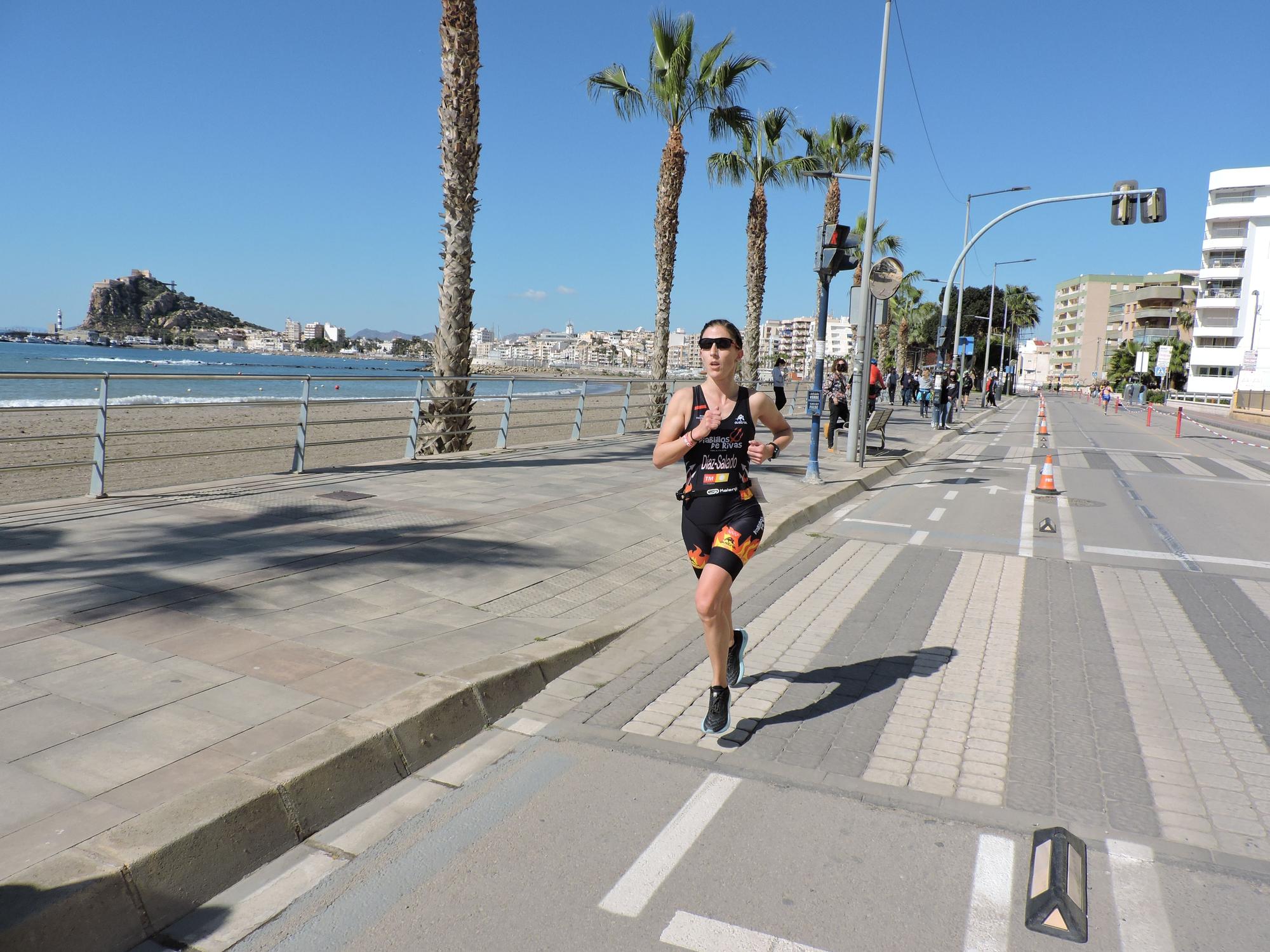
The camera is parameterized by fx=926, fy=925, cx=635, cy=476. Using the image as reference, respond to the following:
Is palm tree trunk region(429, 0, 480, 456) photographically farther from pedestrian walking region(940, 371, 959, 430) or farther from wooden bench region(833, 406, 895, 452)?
pedestrian walking region(940, 371, 959, 430)

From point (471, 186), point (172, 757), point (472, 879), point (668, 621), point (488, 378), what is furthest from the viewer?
point (471, 186)

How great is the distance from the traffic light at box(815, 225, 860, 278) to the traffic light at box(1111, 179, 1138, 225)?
Result: 452 inches

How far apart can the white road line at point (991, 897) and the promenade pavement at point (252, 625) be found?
7.06 ft

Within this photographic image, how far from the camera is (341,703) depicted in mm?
4090

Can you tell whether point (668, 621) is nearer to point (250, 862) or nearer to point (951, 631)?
point (951, 631)

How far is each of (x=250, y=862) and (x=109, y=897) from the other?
50 cm

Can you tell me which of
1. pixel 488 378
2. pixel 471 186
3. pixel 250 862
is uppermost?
pixel 471 186

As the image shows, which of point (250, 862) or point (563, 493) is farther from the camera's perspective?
point (563, 493)

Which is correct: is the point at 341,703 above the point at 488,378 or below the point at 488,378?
below

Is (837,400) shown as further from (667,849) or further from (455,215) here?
(667,849)

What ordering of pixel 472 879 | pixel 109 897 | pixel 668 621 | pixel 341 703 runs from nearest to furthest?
pixel 109 897 → pixel 472 879 → pixel 341 703 → pixel 668 621

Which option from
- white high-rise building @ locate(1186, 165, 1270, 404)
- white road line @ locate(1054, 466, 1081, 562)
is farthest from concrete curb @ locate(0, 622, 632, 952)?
A: white high-rise building @ locate(1186, 165, 1270, 404)

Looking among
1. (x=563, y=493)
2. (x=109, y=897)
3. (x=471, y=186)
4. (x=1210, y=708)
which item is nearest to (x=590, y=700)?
(x=109, y=897)

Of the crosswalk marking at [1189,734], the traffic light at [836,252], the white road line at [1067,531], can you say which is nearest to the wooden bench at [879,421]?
the white road line at [1067,531]
